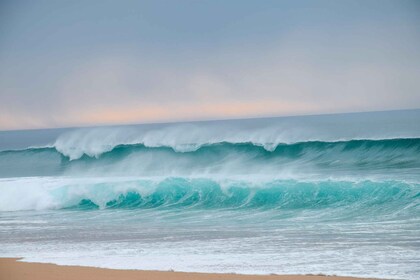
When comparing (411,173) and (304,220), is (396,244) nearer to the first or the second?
(304,220)

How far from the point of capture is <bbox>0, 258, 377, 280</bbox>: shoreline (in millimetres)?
5602

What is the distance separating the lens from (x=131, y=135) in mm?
18391

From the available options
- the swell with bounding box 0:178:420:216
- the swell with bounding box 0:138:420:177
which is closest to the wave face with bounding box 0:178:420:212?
the swell with bounding box 0:178:420:216

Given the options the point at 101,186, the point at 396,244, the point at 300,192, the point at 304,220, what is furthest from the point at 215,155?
the point at 396,244

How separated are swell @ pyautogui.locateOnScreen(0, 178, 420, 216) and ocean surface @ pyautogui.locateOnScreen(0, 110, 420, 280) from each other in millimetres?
25

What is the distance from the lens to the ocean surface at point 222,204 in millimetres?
6529

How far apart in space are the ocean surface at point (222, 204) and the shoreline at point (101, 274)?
0.19m

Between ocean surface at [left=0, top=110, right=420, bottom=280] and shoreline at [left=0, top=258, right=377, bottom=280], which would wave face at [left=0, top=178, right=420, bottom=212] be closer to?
ocean surface at [left=0, top=110, right=420, bottom=280]

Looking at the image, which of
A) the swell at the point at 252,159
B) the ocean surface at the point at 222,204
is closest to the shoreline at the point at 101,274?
the ocean surface at the point at 222,204

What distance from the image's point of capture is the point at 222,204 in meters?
11.2

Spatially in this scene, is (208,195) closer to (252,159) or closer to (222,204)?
(222,204)

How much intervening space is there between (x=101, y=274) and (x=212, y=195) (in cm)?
619

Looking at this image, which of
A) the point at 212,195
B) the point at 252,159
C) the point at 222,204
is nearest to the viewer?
the point at 222,204

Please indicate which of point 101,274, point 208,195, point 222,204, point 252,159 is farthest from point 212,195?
point 101,274
